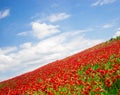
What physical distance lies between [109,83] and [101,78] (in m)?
1.45

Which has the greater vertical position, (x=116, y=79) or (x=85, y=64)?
(x=85, y=64)

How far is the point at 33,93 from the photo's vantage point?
33.6ft

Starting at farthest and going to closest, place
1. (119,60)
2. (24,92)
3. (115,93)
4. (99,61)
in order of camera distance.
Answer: (99,61) < (119,60) < (24,92) < (115,93)

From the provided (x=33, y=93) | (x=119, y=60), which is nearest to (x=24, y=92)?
(x=33, y=93)

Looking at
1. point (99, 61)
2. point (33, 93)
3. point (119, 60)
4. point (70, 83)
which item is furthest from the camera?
point (99, 61)

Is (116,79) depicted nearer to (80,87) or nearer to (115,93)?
(115,93)

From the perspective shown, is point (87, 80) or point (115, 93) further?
point (87, 80)

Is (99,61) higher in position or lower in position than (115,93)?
higher

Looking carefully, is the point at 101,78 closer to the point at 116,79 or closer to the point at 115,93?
the point at 116,79

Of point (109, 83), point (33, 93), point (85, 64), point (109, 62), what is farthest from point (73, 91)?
point (85, 64)

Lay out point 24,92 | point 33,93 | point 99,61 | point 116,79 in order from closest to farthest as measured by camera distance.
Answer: point 116,79, point 33,93, point 24,92, point 99,61

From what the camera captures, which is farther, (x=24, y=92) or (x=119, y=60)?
(x=119, y=60)

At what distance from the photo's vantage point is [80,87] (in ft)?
31.1

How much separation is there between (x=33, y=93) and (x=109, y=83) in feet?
10.1
